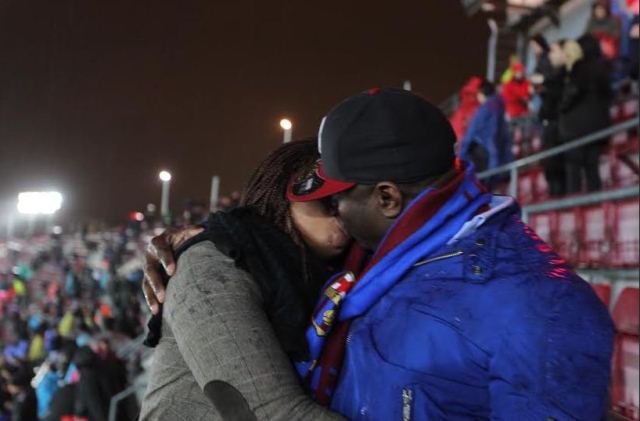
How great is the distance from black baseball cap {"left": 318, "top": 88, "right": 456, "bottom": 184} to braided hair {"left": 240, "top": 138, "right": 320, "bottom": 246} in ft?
1.21

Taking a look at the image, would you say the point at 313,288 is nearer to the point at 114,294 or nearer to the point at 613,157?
the point at 613,157

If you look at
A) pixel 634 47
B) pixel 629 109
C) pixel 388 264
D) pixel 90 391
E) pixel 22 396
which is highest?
pixel 634 47

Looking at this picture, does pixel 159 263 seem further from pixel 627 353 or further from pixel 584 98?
Result: pixel 584 98

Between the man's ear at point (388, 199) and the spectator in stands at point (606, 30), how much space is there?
661 centimetres

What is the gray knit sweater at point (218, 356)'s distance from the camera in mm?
1056

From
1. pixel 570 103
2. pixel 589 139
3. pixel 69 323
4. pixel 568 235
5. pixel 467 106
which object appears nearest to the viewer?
pixel 589 139

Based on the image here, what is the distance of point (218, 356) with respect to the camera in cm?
110

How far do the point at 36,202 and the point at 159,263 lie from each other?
120ft

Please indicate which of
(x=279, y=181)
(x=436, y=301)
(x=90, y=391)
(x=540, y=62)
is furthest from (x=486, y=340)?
(x=90, y=391)

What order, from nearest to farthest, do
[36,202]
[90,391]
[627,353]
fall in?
[627,353]
[90,391]
[36,202]

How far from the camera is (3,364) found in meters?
10.8

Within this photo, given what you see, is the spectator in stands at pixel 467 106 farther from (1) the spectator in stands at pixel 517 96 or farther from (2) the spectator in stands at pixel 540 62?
(2) the spectator in stands at pixel 540 62

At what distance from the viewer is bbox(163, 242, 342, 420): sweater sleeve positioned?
3.45 ft

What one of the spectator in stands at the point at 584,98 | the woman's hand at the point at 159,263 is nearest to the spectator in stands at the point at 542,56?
the spectator in stands at the point at 584,98
